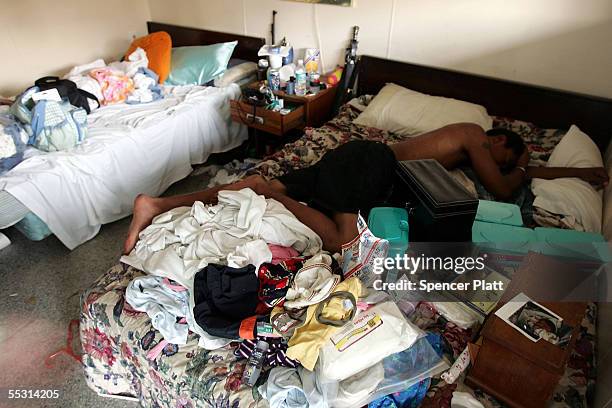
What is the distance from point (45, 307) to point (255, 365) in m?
1.39

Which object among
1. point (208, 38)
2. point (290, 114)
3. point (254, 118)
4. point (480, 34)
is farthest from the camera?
point (208, 38)

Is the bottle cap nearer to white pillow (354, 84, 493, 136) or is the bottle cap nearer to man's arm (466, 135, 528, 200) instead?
man's arm (466, 135, 528, 200)

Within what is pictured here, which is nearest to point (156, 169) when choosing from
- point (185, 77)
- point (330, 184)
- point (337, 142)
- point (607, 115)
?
point (185, 77)

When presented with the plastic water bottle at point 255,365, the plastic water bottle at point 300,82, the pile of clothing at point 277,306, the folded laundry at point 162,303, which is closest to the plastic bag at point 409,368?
the pile of clothing at point 277,306

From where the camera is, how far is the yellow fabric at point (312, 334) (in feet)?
3.26

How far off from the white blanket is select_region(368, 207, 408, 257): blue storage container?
0.23 meters

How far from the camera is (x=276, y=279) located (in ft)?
4.06

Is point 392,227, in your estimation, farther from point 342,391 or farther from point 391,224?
point 342,391

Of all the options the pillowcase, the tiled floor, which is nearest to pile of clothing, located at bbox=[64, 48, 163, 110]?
the pillowcase

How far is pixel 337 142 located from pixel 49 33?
2.48m

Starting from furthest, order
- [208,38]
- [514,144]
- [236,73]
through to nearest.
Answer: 1. [208,38]
2. [236,73]
3. [514,144]

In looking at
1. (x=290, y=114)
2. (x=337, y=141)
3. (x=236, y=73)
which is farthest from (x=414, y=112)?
(x=236, y=73)

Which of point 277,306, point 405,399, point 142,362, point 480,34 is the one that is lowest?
point 142,362

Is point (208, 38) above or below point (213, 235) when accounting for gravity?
above
